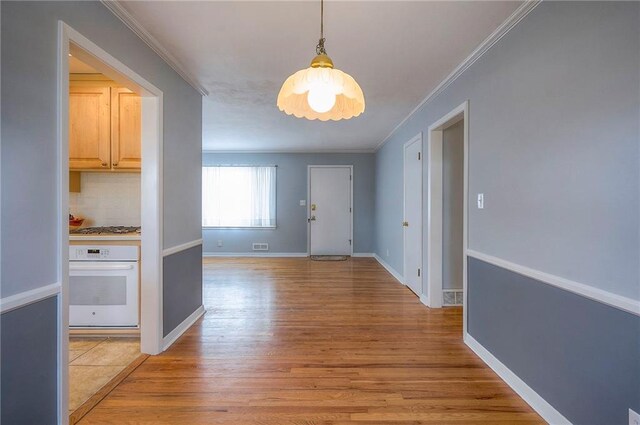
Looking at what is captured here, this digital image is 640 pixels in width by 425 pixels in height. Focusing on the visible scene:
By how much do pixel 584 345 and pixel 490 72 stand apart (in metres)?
1.79

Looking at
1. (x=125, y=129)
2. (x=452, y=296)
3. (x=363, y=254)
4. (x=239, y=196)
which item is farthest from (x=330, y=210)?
(x=125, y=129)

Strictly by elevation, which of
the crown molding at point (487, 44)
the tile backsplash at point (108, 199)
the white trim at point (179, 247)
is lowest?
the white trim at point (179, 247)

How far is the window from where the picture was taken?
6.46 metres

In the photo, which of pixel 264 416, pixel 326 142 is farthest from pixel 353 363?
pixel 326 142

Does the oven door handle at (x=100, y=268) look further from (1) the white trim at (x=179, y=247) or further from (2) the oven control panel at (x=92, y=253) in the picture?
(1) the white trim at (x=179, y=247)

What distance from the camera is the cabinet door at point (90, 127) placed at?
2.59 metres

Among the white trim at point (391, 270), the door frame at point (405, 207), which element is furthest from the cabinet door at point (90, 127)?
the white trim at point (391, 270)

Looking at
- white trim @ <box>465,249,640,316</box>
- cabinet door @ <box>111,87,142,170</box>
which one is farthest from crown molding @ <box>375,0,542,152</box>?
cabinet door @ <box>111,87,142,170</box>

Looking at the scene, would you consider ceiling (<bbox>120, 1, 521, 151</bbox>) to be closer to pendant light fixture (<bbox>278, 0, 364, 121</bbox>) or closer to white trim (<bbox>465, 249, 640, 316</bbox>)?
pendant light fixture (<bbox>278, 0, 364, 121</bbox>)

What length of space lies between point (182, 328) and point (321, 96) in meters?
2.41

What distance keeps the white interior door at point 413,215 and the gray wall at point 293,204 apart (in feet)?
7.97

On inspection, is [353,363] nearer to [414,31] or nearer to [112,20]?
[414,31]

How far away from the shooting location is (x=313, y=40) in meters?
2.13

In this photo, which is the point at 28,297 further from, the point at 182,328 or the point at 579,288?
the point at 579,288
